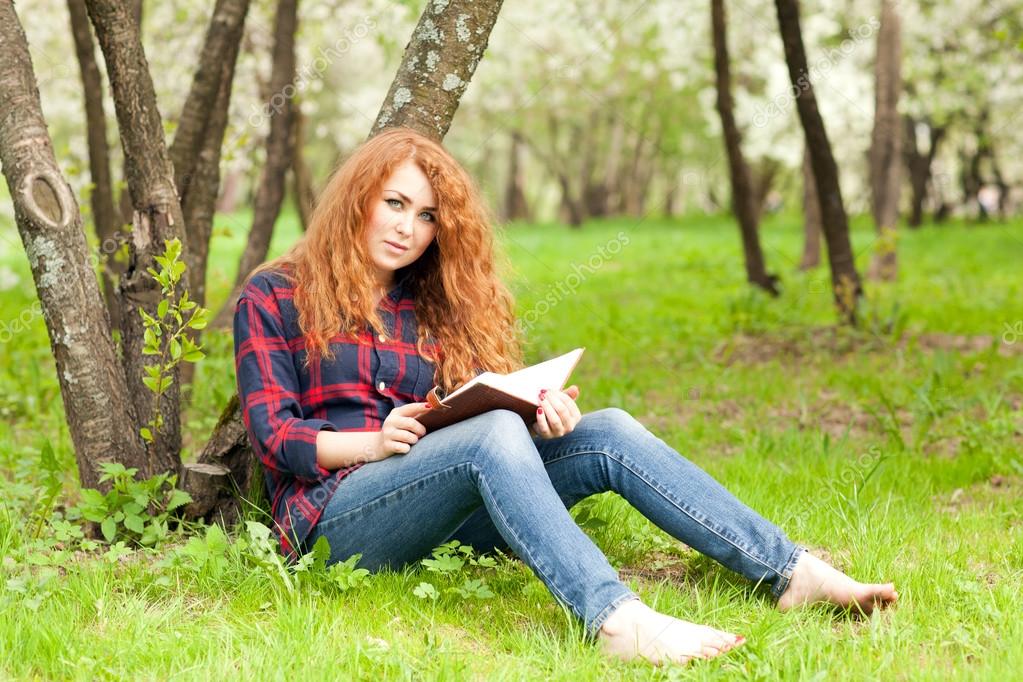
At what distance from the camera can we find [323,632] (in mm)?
2473

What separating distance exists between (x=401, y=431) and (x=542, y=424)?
37cm

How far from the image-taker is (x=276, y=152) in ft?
23.3

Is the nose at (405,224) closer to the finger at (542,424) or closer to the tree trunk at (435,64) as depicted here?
the tree trunk at (435,64)

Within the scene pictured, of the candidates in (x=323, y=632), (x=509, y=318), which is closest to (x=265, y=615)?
(x=323, y=632)

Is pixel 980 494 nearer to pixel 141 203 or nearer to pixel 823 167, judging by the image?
pixel 141 203

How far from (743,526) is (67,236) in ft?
6.60

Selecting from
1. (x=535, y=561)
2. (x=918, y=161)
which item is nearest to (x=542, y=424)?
(x=535, y=561)

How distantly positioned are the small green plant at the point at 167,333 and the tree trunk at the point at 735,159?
575 centimetres

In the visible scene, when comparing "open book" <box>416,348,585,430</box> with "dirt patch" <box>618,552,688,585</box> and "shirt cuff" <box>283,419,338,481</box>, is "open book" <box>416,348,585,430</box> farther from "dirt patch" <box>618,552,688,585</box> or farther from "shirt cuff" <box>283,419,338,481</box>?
"dirt patch" <box>618,552,688,585</box>

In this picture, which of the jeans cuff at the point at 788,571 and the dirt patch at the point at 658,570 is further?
the dirt patch at the point at 658,570

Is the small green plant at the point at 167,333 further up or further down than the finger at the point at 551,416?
further up

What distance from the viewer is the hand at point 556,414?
9.09 feet

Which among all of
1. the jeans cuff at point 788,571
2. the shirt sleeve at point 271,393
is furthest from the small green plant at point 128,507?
the jeans cuff at point 788,571

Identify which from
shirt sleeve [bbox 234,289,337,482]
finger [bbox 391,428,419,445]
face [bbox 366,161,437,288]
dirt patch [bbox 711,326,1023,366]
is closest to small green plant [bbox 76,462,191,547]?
shirt sleeve [bbox 234,289,337,482]
